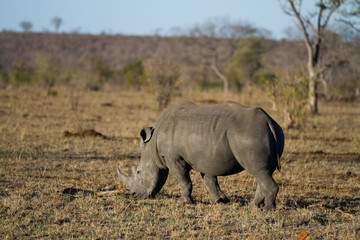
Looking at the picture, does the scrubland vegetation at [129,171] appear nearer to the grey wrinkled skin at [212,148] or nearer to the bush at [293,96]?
the bush at [293,96]

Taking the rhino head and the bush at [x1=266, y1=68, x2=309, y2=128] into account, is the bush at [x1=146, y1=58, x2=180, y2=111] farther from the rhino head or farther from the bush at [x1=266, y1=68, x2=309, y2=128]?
the rhino head

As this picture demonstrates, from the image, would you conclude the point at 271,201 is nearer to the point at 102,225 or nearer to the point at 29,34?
the point at 102,225

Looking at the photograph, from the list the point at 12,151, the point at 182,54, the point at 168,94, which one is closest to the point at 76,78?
the point at 168,94

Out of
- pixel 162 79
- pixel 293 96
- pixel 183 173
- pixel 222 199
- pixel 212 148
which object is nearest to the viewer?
pixel 212 148

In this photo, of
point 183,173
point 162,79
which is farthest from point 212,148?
point 162,79

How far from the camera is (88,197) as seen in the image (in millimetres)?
6457

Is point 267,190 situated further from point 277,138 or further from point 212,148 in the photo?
point 212,148

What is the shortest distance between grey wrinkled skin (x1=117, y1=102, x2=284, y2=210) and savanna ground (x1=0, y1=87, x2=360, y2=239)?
0.99 feet

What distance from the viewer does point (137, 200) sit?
655cm

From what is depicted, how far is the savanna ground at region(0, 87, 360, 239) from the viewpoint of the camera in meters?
5.18

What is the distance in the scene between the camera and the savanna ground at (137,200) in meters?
5.18

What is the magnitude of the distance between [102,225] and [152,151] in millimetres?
1550

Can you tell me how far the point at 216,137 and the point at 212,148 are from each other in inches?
6.4

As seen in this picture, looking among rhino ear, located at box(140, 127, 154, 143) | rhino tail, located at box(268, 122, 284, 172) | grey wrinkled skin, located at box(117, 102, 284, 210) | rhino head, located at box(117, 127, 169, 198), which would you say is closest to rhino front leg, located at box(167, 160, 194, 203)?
grey wrinkled skin, located at box(117, 102, 284, 210)
